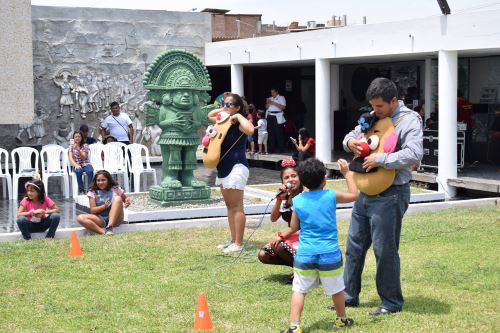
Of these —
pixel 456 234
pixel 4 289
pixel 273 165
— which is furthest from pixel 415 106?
pixel 4 289

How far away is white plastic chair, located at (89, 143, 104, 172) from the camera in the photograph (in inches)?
678

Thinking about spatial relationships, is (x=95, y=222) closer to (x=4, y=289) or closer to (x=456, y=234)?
(x=4, y=289)

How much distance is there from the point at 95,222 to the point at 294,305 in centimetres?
577

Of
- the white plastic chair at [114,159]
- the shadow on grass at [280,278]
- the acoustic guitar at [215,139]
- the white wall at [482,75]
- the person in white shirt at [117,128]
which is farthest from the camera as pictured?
the white wall at [482,75]

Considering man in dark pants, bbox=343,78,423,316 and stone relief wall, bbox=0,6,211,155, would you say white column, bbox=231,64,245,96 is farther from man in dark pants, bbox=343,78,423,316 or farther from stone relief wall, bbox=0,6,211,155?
man in dark pants, bbox=343,78,423,316

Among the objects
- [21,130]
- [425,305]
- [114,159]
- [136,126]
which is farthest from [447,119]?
[21,130]

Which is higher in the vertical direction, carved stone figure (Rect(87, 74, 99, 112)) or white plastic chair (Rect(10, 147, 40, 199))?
carved stone figure (Rect(87, 74, 99, 112))

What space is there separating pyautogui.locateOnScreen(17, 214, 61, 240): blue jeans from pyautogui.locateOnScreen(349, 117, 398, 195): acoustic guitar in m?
5.56

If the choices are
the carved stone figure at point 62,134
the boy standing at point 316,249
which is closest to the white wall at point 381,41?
the carved stone figure at point 62,134

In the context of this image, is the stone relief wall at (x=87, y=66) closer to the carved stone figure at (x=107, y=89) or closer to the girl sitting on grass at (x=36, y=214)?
the carved stone figure at (x=107, y=89)

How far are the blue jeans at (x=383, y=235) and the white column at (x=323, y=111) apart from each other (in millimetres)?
13242

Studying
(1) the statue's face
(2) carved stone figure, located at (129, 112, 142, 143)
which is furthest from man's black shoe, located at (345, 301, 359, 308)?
(2) carved stone figure, located at (129, 112, 142, 143)

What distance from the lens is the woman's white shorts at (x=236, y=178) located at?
1033 centimetres

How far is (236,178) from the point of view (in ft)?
33.9
